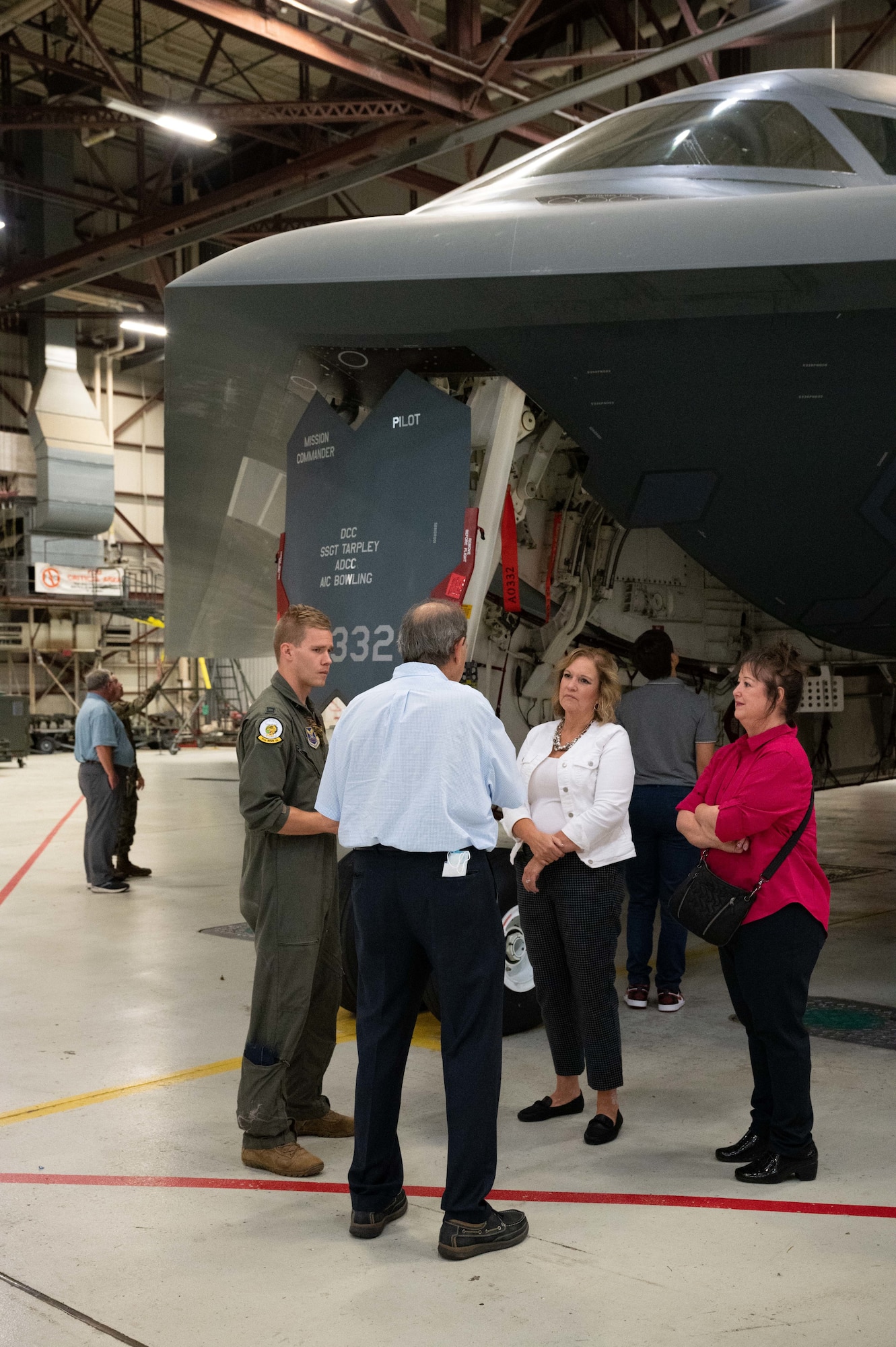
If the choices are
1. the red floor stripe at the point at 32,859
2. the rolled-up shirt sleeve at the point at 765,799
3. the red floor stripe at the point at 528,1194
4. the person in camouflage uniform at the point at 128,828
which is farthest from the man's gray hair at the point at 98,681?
the rolled-up shirt sleeve at the point at 765,799

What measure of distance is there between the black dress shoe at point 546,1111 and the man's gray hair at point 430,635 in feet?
6.86

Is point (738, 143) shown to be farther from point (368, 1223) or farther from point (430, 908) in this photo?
point (368, 1223)

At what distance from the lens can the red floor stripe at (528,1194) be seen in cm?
389

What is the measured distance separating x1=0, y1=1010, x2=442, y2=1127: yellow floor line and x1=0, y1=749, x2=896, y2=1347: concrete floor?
28mm

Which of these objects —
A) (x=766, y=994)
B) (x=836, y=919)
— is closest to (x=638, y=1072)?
(x=766, y=994)

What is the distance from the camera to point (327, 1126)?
186 inches

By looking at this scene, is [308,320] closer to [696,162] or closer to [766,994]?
[696,162]

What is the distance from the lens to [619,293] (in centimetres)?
516

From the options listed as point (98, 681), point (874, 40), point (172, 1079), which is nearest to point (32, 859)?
point (98, 681)

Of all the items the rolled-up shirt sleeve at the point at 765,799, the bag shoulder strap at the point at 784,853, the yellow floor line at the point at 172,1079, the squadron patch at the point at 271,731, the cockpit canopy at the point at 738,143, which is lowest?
the yellow floor line at the point at 172,1079

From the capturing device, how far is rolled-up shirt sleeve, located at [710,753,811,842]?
4.07 metres

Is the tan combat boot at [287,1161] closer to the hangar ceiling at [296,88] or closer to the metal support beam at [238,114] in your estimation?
the hangar ceiling at [296,88]

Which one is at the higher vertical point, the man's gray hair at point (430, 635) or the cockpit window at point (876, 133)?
the cockpit window at point (876, 133)

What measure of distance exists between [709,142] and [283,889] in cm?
444
